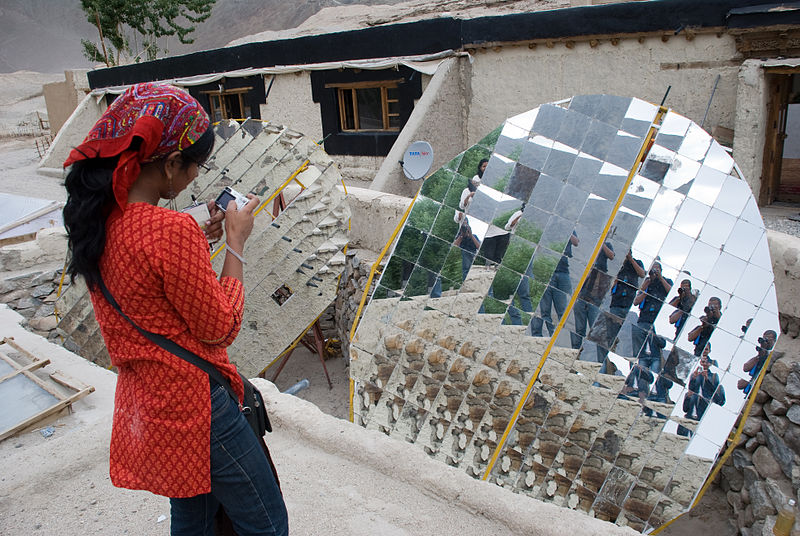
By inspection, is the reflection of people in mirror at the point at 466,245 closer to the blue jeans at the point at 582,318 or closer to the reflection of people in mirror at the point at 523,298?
the reflection of people in mirror at the point at 523,298

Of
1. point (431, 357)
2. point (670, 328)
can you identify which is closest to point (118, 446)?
point (431, 357)

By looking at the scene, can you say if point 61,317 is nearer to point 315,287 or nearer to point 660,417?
point 315,287

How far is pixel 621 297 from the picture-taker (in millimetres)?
3510

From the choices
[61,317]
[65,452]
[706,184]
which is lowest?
[61,317]

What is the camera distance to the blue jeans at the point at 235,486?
1.68 m

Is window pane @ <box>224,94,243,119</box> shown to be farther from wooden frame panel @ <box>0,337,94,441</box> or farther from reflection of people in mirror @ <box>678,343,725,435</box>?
reflection of people in mirror @ <box>678,343,725,435</box>

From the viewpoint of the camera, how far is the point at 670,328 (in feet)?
11.3

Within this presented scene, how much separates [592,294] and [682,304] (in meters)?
0.50

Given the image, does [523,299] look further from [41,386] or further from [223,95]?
[223,95]

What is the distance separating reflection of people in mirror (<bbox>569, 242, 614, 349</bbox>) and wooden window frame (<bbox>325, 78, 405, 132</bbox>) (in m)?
7.03

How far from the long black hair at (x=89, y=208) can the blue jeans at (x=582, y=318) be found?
275 centimetres

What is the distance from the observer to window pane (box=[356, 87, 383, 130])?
1064cm

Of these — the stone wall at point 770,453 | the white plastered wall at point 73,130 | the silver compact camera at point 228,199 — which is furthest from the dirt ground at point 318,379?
the white plastered wall at point 73,130

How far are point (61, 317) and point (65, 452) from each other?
3977 mm
